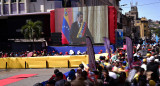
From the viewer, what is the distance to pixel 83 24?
112 feet

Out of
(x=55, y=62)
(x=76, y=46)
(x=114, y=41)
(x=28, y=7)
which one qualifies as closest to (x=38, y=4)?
(x=28, y=7)

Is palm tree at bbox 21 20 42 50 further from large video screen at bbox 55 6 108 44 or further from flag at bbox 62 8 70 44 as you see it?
flag at bbox 62 8 70 44

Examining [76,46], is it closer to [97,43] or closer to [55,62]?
[97,43]

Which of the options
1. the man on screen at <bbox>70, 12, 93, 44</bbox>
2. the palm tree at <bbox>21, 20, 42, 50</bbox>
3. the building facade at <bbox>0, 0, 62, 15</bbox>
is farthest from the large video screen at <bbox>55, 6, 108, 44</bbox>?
the building facade at <bbox>0, 0, 62, 15</bbox>

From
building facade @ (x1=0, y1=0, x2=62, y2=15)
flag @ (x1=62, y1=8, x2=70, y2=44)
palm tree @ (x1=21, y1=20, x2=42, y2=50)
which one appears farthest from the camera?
building facade @ (x1=0, y1=0, x2=62, y2=15)

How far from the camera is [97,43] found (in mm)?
33719

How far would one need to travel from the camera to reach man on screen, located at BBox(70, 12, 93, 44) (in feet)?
112

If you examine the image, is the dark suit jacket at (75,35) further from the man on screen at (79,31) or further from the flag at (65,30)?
the flag at (65,30)

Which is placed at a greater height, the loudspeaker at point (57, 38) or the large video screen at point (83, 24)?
the large video screen at point (83, 24)

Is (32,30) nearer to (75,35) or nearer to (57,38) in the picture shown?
(57,38)

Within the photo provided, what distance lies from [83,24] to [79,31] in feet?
3.69

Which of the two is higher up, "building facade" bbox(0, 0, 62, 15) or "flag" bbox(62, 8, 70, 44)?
"building facade" bbox(0, 0, 62, 15)

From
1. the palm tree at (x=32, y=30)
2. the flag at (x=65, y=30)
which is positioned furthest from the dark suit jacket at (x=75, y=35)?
the palm tree at (x=32, y=30)

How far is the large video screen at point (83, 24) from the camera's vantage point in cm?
3375
